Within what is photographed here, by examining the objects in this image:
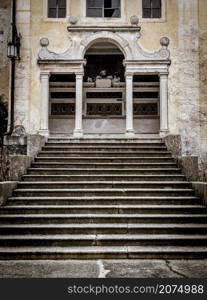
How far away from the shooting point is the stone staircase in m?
6.11

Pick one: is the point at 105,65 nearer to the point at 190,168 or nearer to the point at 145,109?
the point at 145,109

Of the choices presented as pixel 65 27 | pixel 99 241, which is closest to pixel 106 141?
pixel 65 27

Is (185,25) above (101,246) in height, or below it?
above

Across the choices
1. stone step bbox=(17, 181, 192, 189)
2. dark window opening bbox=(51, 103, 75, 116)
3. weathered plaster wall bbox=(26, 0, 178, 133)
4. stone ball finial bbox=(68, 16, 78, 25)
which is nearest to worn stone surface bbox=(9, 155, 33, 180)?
stone step bbox=(17, 181, 192, 189)

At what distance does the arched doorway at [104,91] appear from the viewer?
14125 mm

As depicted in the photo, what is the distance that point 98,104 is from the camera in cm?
1444

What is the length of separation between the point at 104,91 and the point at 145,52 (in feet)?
8.14

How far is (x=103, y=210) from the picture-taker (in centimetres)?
721

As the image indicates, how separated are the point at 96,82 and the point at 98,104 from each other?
827 mm

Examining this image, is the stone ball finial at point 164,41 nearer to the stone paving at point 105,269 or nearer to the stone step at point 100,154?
the stone step at point 100,154

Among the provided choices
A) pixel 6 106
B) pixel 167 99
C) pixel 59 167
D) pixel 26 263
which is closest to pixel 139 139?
pixel 167 99

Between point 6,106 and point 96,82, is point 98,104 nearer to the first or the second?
point 96,82

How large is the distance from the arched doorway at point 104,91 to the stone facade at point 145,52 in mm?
1448

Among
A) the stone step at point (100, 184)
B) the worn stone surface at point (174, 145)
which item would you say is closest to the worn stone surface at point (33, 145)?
the stone step at point (100, 184)
